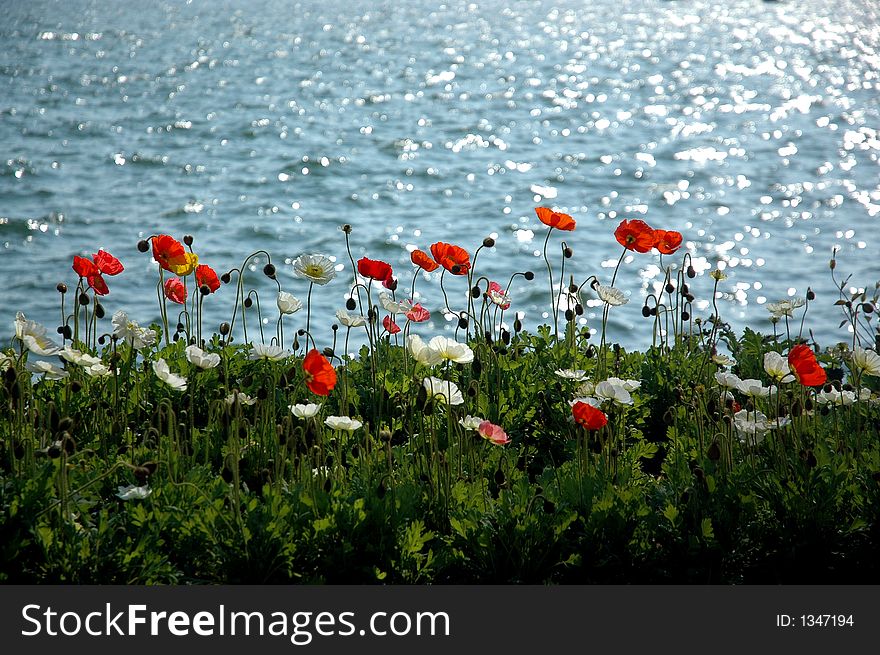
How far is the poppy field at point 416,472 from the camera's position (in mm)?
2709

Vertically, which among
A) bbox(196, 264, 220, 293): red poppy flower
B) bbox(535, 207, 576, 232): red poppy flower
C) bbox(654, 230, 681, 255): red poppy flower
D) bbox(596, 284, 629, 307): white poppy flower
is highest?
bbox(535, 207, 576, 232): red poppy flower

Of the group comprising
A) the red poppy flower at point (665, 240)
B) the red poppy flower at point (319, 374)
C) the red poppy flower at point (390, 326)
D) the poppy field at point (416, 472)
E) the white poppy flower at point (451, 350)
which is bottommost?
the poppy field at point (416, 472)

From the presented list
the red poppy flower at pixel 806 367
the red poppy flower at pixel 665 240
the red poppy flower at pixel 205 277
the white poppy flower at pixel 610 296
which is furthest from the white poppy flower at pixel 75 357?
the red poppy flower at pixel 806 367

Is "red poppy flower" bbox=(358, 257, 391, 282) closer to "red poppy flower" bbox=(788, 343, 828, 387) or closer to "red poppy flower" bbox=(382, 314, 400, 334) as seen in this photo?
"red poppy flower" bbox=(382, 314, 400, 334)

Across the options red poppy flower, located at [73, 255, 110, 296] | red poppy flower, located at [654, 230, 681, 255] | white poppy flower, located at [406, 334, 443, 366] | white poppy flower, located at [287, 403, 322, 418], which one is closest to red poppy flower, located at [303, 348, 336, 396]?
white poppy flower, located at [287, 403, 322, 418]

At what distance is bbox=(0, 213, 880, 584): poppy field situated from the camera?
2.71m

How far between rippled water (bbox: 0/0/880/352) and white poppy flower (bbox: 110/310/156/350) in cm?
389

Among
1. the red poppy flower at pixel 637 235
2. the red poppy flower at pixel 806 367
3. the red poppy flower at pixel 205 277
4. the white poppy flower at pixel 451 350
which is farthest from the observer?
the red poppy flower at pixel 205 277

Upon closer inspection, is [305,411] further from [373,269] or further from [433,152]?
[433,152]

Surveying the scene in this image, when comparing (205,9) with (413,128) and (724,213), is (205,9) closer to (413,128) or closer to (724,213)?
(413,128)

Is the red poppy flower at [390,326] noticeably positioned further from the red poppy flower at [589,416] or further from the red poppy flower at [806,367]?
the red poppy flower at [806,367]

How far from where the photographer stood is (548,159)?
12781mm

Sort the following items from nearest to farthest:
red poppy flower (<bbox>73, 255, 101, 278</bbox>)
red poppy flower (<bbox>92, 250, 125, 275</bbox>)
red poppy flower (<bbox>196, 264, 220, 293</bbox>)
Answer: red poppy flower (<bbox>73, 255, 101, 278</bbox>) < red poppy flower (<bbox>92, 250, 125, 275</bbox>) < red poppy flower (<bbox>196, 264, 220, 293</bbox>)

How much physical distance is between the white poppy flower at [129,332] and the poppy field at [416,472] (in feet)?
0.04
